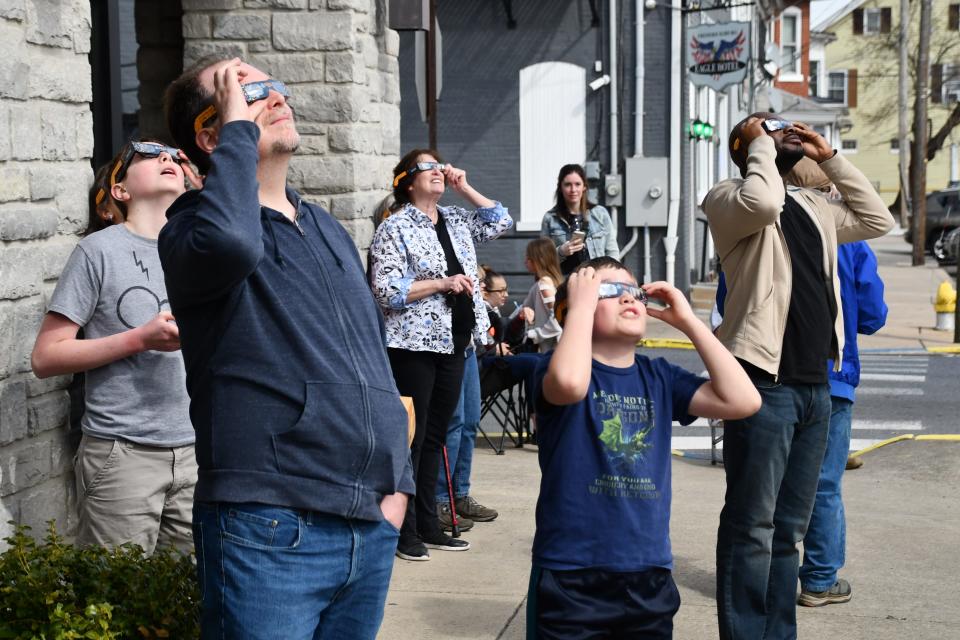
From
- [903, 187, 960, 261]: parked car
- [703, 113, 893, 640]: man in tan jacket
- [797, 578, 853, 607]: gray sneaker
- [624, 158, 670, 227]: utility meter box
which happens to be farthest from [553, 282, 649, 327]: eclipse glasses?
[903, 187, 960, 261]: parked car

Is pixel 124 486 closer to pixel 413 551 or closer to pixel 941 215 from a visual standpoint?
pixel 413 551

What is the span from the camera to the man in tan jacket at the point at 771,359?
456 cm

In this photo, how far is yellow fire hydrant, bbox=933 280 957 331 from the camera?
17312 mm

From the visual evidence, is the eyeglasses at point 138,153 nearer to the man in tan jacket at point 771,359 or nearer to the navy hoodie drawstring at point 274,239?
the navy hoodie drawstring at point 274,239

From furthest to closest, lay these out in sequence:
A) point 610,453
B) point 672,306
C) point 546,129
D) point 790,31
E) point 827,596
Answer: point 790,31 → point 546,129 → point 827,596 → point 672,306 → point 610,453

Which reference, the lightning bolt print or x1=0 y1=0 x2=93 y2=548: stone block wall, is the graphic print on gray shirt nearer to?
the lightning bolt print

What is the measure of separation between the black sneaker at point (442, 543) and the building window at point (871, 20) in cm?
6307

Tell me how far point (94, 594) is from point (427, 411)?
2921 millimetres

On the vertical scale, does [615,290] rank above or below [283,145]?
below

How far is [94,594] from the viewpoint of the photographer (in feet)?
11.2

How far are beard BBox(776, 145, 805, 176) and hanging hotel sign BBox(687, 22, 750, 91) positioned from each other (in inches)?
565

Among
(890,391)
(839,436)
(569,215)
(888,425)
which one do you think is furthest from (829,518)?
(890,391)

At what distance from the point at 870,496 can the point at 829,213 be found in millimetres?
3660

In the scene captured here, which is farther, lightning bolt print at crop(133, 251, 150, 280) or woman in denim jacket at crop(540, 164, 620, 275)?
woman in denim jacket at crop(540, 164, 620, 275)
